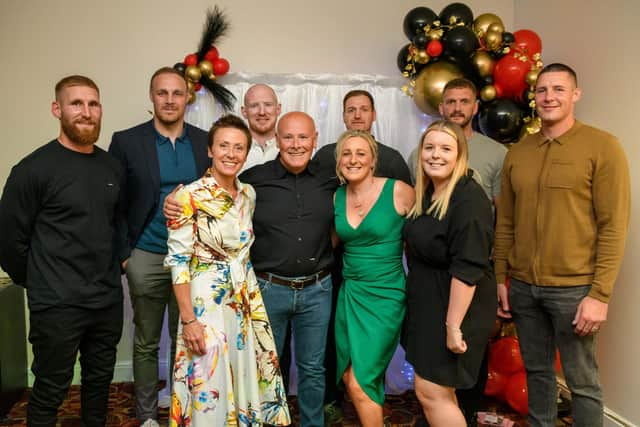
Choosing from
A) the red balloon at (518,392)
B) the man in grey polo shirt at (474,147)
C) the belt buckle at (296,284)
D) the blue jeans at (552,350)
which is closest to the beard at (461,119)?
the man in grey polo shirt at (474,147)

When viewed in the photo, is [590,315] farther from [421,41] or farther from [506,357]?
[421,41]

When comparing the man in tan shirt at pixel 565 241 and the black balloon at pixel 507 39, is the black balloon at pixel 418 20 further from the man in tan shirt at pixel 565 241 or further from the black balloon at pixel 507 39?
the man in tan shirt at pixel 565 241

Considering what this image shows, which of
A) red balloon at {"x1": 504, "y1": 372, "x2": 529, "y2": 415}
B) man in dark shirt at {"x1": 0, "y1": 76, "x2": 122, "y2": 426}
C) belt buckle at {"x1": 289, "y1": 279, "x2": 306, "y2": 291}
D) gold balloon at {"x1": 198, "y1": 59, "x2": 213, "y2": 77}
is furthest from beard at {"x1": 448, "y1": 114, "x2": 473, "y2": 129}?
man in dark shirt at {"x1": 0, "y1": 76, "x2": 122, "y2": 426}

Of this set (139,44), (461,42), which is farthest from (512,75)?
(139,44)

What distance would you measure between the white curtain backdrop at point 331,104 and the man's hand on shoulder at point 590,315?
1605 millimetres

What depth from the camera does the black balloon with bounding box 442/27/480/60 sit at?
3334 mm

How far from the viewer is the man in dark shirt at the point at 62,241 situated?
7.37 feet

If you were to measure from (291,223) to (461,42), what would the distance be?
1714 millimetres

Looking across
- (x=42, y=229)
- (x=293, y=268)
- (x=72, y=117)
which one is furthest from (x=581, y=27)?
(x=42, y=229)

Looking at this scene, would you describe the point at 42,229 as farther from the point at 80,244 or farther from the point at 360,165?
the point at 360,165

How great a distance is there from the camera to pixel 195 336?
2.12 meters

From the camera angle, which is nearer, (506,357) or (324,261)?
(324,261)

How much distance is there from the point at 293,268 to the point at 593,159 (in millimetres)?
1352

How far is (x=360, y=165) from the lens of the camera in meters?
2.38
